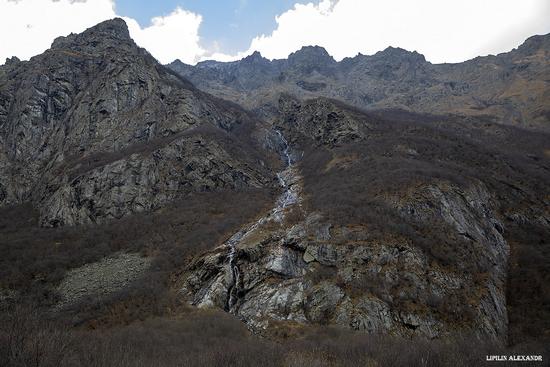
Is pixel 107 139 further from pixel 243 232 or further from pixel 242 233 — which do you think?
pixel 242 233

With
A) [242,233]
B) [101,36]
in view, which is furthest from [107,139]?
[101,36]

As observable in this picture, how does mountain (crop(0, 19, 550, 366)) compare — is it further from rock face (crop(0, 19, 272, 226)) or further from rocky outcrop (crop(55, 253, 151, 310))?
rock face (crop(0, 19, 272, 226))

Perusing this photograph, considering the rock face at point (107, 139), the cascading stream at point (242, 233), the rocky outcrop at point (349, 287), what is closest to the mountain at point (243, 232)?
the rocky outcrop at point (349, 287)

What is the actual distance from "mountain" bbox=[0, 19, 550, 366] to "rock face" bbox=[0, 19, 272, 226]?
0.41 metres

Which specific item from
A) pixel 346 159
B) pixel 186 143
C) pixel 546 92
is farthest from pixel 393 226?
pixel 546 92

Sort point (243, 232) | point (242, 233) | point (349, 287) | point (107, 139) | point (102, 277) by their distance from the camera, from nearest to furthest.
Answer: point (349, 287) → point (102, 277) → point (242, 233) → point (243, 232) → point (107, 139)

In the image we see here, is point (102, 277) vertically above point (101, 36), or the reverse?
point (101, 36)

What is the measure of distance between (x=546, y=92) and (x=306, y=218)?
499 ft

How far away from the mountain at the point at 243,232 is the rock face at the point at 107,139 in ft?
1.35

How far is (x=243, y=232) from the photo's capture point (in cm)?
4384

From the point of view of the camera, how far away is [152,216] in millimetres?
55000

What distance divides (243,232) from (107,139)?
45.5 m

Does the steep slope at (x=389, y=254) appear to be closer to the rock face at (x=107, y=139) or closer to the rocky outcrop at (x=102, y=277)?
the rocky outcrop at (x=102, y=277)

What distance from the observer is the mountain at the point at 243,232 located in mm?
25125
